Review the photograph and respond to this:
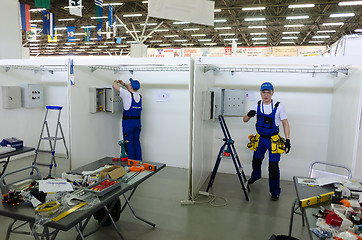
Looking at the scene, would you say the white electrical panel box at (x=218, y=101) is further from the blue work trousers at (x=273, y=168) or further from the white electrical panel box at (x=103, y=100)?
the white electrical panel box at (x=103, y=100)

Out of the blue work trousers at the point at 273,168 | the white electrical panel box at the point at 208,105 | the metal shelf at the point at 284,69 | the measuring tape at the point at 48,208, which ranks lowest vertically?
the blue work trousers at the point at 273,168

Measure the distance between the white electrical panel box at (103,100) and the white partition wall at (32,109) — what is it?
119 centimetres

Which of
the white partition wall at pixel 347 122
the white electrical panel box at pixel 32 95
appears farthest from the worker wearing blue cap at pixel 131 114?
the white partition wall at pixel 347 122

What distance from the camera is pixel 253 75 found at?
4.86 metres

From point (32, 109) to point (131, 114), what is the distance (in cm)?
274

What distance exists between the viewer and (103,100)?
15.5 ft

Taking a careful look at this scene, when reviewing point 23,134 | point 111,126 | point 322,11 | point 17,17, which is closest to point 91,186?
point 111,126

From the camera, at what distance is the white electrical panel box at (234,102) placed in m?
4.30

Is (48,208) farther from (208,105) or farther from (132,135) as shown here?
(132,135)

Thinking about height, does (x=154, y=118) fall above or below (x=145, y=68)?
below

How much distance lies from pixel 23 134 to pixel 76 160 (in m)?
2.54


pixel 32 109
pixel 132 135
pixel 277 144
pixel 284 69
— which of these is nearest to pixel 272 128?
pixel 277 144

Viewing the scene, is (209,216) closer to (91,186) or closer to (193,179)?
(193,179)

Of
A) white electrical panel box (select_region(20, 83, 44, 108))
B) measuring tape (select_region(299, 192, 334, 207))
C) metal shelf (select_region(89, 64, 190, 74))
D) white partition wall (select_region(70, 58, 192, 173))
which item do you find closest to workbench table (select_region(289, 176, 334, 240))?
measuring tape (select_region(299, 192, 334, 207))
